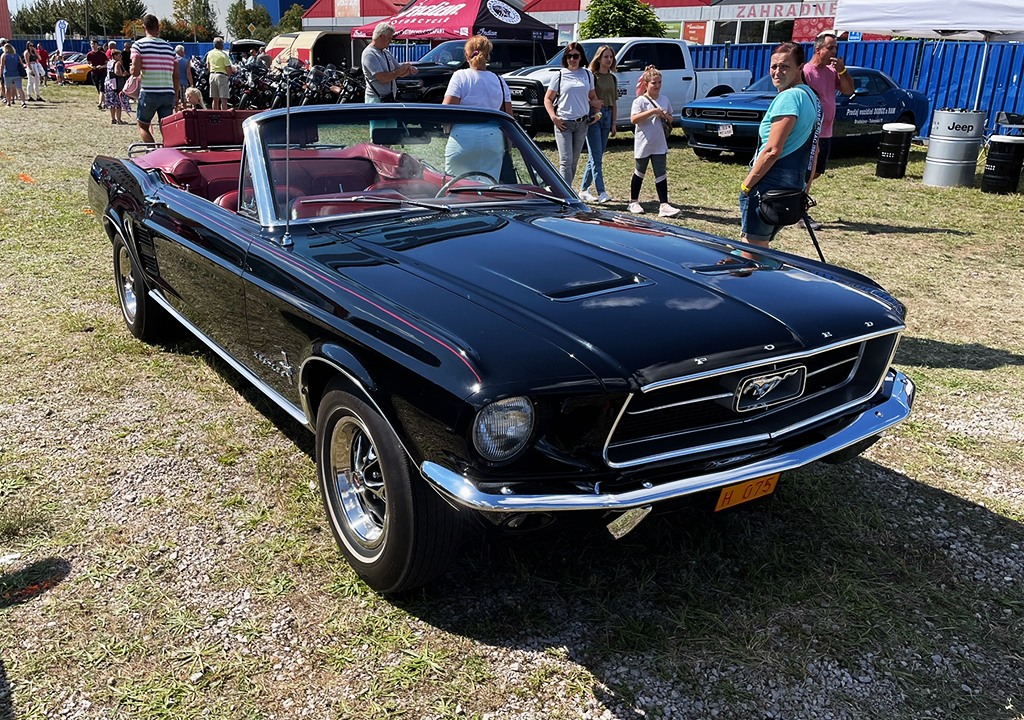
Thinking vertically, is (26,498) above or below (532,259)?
below

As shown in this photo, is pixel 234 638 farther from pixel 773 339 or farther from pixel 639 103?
pixel 639 103

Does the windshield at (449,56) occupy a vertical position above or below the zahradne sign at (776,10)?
below

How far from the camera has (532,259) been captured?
3166 millimetres

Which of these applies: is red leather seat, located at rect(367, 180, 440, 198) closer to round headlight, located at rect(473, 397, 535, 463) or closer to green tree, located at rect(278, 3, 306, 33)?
round headlight, located at rect(473, 397, 535, 463)

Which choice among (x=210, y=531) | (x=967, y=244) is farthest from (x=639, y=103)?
(x=210, y=531)

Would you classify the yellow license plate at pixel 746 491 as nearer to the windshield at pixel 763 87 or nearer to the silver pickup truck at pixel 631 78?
the silver pickup truck at pixel 631 78

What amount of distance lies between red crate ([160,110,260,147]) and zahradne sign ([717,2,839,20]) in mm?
25772

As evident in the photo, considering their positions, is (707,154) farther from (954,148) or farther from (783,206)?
(783,206)

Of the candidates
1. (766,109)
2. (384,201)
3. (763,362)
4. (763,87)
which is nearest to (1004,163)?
(766,109)

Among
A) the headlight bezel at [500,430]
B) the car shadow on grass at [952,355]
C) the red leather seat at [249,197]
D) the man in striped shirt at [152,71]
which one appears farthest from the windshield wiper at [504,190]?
the man in striped shirt at [152,71]

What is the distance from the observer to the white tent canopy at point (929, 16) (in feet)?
38.1

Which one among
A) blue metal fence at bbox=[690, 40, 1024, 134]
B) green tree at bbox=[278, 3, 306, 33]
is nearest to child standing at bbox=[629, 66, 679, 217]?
blue metal fence at bbox=[690, 40, 1024, 134]

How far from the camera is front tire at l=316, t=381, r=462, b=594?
2541 millimetres

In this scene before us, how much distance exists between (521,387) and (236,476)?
1.94m
